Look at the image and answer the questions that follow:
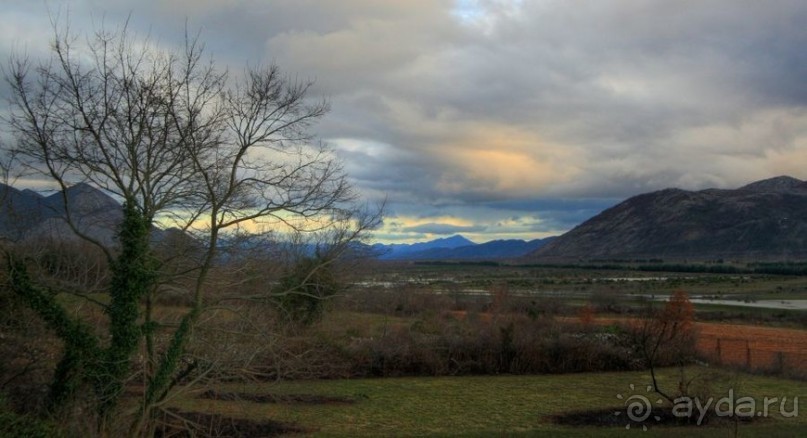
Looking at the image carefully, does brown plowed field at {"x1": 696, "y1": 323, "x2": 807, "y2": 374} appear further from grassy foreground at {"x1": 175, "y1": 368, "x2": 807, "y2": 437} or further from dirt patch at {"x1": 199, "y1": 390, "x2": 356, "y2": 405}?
dirt patch at {"x1": 199, "y1": 390, "x2": 356, "y2": 405}

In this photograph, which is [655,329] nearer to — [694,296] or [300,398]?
[300,398]

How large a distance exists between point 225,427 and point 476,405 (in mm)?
7716

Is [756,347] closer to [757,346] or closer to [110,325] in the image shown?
[757,346]

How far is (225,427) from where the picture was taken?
15.3 metres

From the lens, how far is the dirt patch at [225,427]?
14039 mm

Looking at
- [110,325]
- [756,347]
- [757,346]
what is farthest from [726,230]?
[110,325]

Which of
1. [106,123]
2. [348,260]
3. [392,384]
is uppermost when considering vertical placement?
[106,123]

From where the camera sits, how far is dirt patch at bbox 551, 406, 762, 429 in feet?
53.9

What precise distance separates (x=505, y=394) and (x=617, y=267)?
5015 inches

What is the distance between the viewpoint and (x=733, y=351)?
1233 inches

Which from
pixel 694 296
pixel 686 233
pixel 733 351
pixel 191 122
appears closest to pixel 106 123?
pixel 191 122

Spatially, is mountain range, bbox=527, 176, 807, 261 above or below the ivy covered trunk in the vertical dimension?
above

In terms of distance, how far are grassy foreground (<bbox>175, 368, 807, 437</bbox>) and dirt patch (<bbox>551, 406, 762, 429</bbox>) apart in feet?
0.94

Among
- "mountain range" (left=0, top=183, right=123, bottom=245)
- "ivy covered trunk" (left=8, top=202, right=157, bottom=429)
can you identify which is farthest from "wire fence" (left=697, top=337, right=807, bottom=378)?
"mountain range" (left=0, top=183, right=123, bottom=245)
